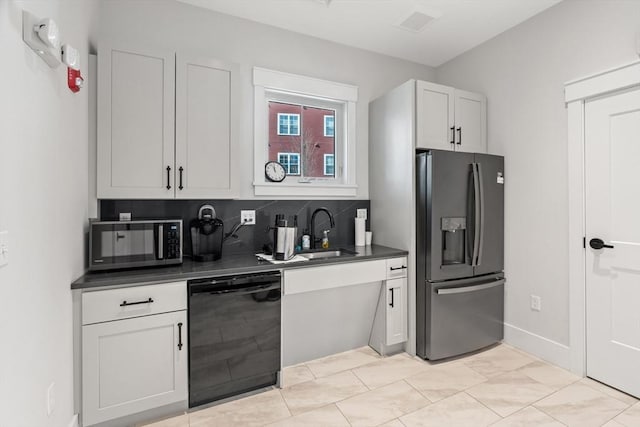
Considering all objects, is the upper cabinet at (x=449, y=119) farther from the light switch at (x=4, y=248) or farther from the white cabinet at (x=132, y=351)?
the light switch at (x=4, y=248)

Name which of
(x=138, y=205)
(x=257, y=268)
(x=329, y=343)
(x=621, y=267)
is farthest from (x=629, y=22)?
(x=138, y=205)

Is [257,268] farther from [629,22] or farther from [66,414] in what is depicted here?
[629,22]

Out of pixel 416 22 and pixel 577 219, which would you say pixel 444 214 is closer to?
pixel 577 219

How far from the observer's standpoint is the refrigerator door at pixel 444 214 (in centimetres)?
264

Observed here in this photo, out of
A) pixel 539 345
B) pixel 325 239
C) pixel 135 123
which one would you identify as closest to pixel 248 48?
pixel 135 123

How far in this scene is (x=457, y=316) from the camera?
2748 mm

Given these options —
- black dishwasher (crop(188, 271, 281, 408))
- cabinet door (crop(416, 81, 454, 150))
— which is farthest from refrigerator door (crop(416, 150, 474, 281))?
black dishwasher (crop(188, 271, 281, 408))

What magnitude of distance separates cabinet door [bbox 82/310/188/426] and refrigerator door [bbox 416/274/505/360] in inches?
71.4

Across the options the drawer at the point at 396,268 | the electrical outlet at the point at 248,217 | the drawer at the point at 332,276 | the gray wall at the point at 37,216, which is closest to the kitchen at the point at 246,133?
the gray wall at the point at 37,216

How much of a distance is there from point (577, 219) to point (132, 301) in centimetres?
307

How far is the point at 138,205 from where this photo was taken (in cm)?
238

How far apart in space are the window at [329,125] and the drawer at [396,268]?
1371mm

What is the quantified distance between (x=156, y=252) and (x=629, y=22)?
345 cm

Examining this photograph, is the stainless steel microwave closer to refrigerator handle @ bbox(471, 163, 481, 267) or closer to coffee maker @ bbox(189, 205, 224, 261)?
coffee maker @ bbox(189, 205, 224, 261)
